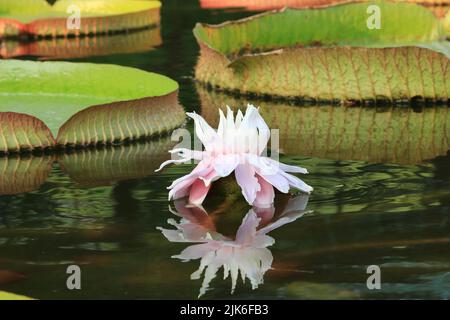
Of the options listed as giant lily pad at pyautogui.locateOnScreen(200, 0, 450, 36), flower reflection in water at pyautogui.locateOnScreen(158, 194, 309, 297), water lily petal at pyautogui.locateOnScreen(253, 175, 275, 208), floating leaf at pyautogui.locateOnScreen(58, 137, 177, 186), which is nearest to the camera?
flower reflection in water at pyautogui.locateOnScreen(158, 194, 309, 297)

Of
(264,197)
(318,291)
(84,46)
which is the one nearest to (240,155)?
(264,197)

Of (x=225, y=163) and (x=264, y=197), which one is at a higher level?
(x=225, y=163)

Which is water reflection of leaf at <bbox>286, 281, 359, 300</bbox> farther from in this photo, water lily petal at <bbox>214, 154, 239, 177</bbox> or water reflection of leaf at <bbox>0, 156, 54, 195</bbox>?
water reflection of leaf at <bbox>0, 156, 54, 195</bbox>

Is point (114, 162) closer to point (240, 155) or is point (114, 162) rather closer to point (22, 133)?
point (22, 133)

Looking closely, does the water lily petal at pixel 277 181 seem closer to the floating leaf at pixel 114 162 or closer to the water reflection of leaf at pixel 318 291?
the floating leaf at pixel 114 162

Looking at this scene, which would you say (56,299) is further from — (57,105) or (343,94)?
(343,94)

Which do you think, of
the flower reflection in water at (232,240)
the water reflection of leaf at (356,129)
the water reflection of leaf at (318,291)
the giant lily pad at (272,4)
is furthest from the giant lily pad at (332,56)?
the giant lily pad at (272,4)

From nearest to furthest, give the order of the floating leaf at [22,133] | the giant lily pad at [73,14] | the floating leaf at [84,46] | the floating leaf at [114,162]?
the floating leaf at [114,162] → the floating leaf at [22,133] → the floating leaf at [84,46] → the giant lily pad at [73,14]

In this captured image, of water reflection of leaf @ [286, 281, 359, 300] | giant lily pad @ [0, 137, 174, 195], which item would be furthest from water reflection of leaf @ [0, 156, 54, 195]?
water reflection of leaf @ [286, 281, 359, 300]
